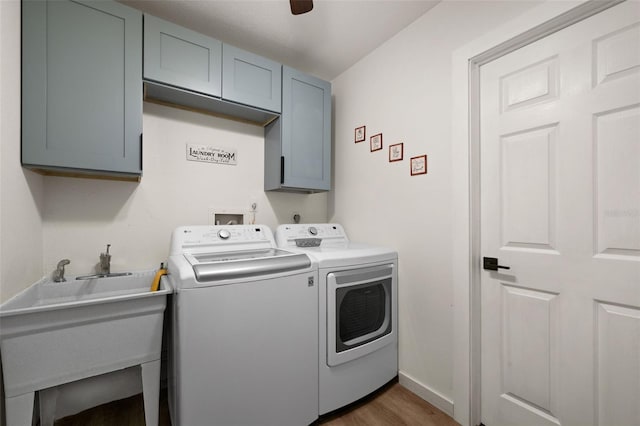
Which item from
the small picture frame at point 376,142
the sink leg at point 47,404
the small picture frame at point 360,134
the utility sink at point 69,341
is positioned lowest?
the sink leg at point 47,404

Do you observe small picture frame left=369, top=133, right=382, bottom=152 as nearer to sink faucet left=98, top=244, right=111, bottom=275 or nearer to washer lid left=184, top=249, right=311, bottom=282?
washer lid left=184, top=249, right=311, bottom=282

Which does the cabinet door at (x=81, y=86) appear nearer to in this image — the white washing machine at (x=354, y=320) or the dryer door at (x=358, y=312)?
the white washing machine at (x=354, y=320)

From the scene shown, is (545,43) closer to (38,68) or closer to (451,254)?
(451,254)

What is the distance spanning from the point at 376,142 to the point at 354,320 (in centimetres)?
137

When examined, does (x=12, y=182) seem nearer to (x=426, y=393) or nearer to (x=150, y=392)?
(x=150, y=392)

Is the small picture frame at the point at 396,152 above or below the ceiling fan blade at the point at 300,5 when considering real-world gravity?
below

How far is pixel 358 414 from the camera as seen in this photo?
5.31ft

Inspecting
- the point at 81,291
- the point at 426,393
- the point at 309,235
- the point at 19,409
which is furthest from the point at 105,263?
the point at 426,393

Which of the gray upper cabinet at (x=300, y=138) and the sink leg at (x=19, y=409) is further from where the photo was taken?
the gray upper cabinet at (x=300, y=138)

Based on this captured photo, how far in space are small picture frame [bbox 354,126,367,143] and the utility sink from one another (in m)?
1.82

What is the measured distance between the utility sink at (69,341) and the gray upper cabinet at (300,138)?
124 centimetres

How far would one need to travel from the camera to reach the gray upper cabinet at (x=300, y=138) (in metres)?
2.12

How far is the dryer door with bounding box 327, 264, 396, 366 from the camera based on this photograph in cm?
156

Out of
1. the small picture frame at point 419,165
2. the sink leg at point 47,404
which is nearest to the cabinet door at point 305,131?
the small picture frame at point 419,165
